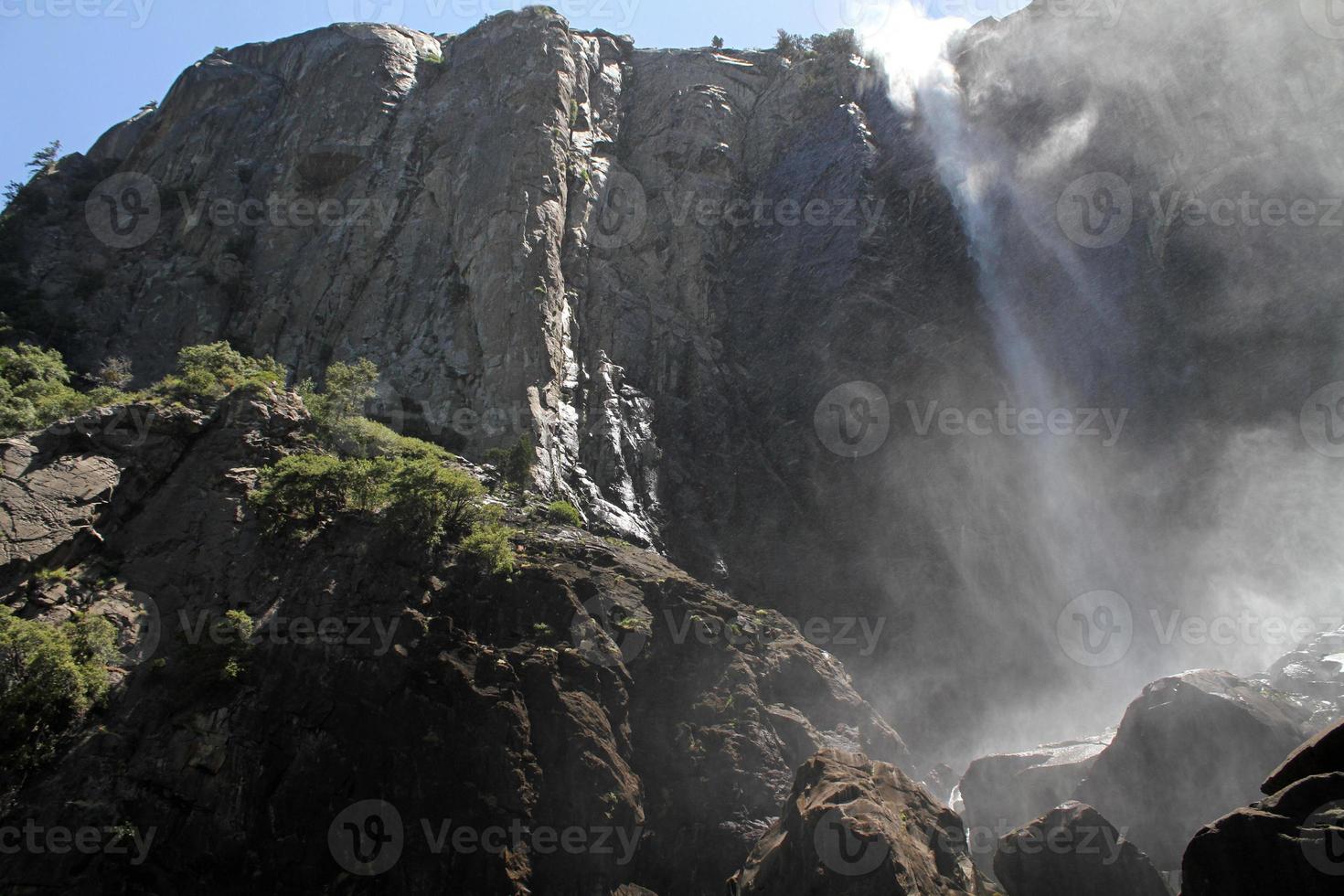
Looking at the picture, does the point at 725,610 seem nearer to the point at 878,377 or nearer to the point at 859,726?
the point at 859,726

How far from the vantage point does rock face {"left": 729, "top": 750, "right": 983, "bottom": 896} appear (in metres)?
17.1

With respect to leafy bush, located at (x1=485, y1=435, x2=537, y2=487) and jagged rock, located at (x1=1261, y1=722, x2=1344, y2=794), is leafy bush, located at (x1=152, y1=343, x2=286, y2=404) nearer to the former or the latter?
leafy bush, located at (x1=485, y1=435, x2=537, y2=487)

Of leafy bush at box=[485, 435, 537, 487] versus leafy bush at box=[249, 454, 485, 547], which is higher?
leafy bush at box=[485, 435, 537, 487]

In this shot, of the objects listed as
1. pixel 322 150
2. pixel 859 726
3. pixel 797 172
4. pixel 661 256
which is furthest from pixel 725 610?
pixel 322 150

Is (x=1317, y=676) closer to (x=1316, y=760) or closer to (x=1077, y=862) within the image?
(x=1077, y=862)

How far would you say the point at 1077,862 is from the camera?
21.4 meters

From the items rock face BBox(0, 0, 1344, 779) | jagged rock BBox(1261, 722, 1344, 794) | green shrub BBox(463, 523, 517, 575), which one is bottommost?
jagged rock BBox(1261, 722, 1344, 794)

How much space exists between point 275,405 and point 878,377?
23600 millimetres

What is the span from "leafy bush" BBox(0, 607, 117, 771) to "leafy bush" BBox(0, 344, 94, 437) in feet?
29.9

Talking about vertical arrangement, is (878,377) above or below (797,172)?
below

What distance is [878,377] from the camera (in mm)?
39344

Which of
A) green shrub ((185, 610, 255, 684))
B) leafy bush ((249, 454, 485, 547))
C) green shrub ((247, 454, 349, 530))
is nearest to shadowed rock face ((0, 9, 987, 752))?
leafy bush ((249, 454, 485, 547))

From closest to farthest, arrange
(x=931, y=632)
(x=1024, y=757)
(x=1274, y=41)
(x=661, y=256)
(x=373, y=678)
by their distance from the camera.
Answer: (x=373, y=678) → (x=1024, y=757) → (x=931, y=632) → (x=1274, y=41) → (x=661, y=256)

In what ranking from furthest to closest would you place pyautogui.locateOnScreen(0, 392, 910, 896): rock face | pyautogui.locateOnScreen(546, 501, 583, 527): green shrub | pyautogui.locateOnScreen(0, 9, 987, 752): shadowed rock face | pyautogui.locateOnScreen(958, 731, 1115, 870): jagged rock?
1. pyautogui.locateOnScreen(0, 9, 987, 752): shadowed rock face
2. pyautogui.locateOnScreen(546, 501, 583, 527): green shrub
3. pyautogui.locateOnScreen(958, 731, 1115, 870): jagged rock
4. pyautogui.locateOnScreen(0, 392, 910, 896): rock face
